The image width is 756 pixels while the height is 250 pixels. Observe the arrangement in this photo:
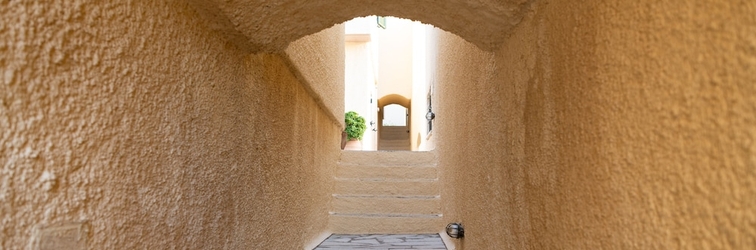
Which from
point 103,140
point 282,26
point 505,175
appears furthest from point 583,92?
point 282,26

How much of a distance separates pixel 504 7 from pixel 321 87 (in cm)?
248

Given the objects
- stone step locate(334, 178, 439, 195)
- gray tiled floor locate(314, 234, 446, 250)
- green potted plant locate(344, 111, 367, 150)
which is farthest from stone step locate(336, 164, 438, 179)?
green potted plant locate(344, 111, 367, 150)

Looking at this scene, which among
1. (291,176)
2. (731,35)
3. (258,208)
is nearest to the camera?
(731,35)

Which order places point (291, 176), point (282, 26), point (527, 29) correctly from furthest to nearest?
point (291, 176) → point (282, 26) → point (527, 29)

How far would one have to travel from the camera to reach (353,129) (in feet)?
25.6

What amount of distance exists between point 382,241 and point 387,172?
1218 mm

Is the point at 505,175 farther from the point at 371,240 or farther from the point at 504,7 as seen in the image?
the point at 371,240

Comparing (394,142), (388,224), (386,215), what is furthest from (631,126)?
(394,142)

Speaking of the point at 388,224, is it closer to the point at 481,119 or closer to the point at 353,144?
the point at 481,119

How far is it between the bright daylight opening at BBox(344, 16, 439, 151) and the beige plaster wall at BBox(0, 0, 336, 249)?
3.59 m

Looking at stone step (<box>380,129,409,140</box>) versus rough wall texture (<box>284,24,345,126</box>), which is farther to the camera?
stone step (<box>380,129,409,140</box>)

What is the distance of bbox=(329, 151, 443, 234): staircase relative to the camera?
4062 millimetres

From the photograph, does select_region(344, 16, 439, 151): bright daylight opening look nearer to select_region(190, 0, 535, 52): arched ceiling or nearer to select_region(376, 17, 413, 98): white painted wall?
select_region(376, 17, 413, 98): white painted wall

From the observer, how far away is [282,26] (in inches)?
59.3
